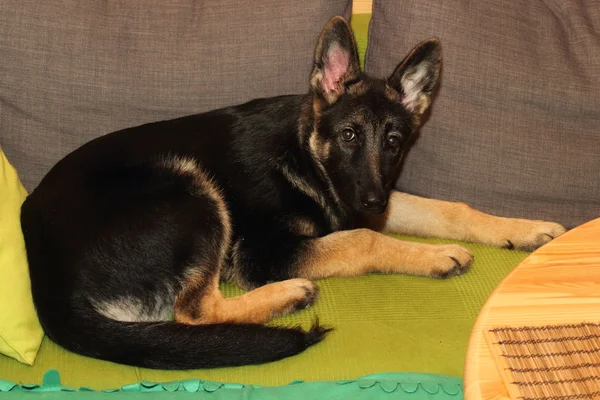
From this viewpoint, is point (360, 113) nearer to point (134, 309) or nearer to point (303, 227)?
point (303, 227)

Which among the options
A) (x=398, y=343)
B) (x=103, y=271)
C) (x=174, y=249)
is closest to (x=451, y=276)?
(x=398, y=343)

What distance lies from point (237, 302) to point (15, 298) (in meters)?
0.83

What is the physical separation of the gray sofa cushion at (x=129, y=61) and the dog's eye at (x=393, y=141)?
0.59 metres

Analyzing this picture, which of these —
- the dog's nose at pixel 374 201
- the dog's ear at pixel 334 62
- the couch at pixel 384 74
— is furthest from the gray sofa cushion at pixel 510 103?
the dog's nose at pixel 374 201

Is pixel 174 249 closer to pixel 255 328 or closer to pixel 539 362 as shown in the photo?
pixel 255 328

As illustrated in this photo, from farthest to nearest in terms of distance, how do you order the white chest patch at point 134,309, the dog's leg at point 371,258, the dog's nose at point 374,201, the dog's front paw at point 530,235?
1. the dog's front paw at point 530,235
2. the dog's leg at point 371,258
3. the dog's nose at point 374,201
4. the white chest patch at point 134,309

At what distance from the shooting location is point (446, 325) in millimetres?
2674

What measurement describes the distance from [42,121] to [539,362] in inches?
94.1

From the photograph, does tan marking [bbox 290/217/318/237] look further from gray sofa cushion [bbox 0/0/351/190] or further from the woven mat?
the woven mat

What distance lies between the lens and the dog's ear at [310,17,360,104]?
281cm

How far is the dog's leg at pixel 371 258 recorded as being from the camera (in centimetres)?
290

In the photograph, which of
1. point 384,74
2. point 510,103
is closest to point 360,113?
point 384,74

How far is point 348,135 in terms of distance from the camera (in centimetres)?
294

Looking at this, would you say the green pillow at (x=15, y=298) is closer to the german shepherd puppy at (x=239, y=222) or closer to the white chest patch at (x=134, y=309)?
the german shepherd puppy at (x=239, y=222)
